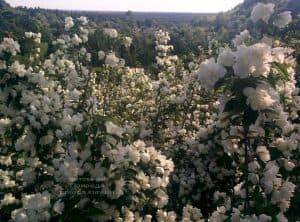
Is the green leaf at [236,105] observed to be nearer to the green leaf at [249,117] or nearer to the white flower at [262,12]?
the green leaf at [249,117]

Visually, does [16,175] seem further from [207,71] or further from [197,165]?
[207,71]

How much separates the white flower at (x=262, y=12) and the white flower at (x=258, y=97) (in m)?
0.77

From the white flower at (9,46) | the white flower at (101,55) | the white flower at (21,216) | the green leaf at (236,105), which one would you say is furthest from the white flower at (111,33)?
the green leaf at (236,105)

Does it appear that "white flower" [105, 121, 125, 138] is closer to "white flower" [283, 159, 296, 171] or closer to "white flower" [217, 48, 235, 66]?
"white flower" [217, 48, 235, 66]

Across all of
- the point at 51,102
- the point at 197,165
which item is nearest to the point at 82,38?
the point at 197,165

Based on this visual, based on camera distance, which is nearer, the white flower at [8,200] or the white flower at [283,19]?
the white flower at [283,19]

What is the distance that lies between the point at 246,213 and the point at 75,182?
3.67 ft

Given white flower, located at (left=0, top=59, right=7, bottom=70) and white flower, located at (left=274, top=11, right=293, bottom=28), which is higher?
white flower, located at (left=274, top=11, right=293, bottom=28)

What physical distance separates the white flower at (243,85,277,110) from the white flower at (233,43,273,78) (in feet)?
0.32

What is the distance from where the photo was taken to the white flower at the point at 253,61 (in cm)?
289

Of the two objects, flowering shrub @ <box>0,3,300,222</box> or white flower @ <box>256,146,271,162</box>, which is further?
white flower @ <box>256,146,271,162</box>

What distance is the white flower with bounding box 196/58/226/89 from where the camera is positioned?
2.95 metres

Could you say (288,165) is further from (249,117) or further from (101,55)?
(101,55)

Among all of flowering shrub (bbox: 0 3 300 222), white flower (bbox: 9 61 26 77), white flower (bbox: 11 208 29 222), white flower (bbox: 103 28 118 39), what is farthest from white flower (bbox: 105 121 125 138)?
white flower (bbox: 103 28 118 39)
